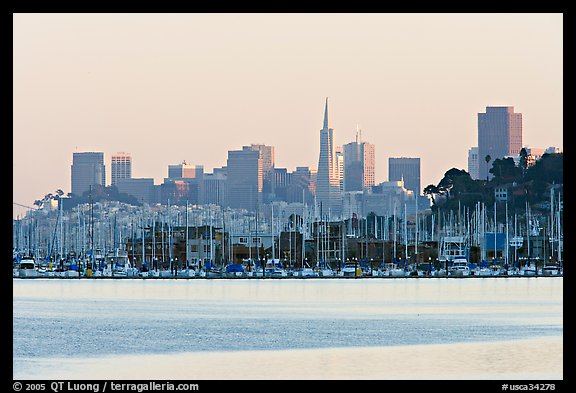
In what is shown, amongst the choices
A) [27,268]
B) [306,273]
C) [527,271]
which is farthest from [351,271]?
[27,268]

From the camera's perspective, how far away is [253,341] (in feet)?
152

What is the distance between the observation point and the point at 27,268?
13362cm

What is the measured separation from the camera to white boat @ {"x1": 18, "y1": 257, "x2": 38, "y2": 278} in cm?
13241

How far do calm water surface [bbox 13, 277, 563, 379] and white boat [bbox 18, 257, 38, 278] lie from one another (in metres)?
43.7

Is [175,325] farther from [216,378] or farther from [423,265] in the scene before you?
[423,265]

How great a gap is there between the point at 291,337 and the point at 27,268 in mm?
89427

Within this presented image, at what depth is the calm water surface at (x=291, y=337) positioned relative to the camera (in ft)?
115

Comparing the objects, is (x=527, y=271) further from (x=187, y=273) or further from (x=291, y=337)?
(x=291, y=337)

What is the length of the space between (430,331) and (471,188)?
127424 mm

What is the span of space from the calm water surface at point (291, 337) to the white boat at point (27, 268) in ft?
143

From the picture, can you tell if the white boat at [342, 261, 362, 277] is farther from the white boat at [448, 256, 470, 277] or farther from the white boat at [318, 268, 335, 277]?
the white boat at [448, 256, 470, 277]

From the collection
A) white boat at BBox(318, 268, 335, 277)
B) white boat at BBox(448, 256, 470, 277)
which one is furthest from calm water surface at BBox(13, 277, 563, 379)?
white boat at BBox(448, 256, 470, 277)
